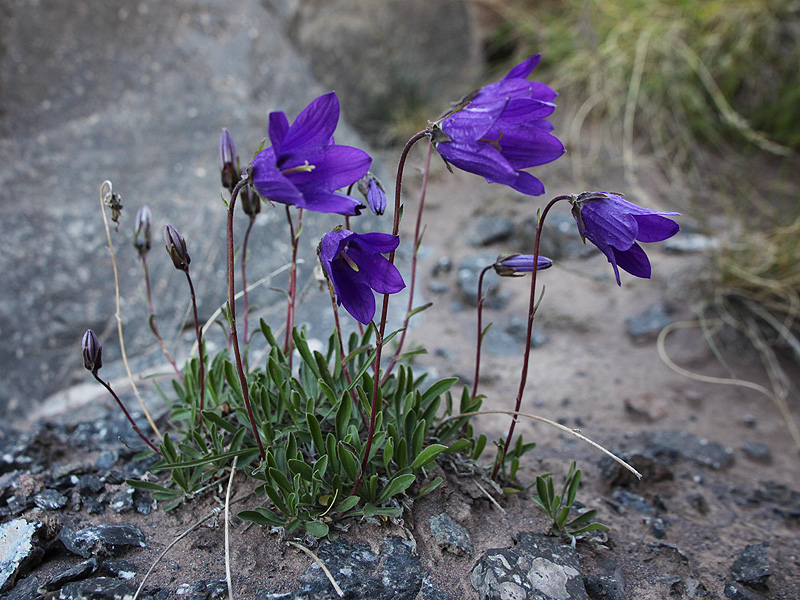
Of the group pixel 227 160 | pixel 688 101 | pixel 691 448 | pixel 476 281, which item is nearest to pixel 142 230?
pixel 227 160

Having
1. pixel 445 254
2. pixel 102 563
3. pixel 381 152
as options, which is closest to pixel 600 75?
pixel 381 152

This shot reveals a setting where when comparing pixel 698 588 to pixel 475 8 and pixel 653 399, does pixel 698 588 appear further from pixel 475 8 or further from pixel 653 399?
pixel 475 8

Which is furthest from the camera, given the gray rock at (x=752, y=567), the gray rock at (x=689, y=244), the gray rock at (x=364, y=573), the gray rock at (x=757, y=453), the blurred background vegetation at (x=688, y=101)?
the blurred background vegetation at (x=688, y=101)

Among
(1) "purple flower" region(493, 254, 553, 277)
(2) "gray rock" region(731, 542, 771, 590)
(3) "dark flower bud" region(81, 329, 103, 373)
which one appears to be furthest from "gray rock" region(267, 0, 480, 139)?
(2) "gray rock" region(731, 542, 771, 590)

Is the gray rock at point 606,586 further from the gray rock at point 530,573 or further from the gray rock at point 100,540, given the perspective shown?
the gray rock at point 100,540

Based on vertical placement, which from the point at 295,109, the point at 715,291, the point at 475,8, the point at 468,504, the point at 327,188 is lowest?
the point at 468,504

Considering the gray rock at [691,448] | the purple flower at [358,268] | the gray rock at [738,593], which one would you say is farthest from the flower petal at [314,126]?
the gray rock at [691,448]
